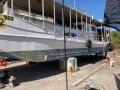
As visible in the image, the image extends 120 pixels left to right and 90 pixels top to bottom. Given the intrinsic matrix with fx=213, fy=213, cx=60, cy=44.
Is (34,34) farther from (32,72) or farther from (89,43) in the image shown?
(89,43)

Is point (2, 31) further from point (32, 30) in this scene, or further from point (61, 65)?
point (61, 65)

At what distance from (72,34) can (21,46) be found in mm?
6330

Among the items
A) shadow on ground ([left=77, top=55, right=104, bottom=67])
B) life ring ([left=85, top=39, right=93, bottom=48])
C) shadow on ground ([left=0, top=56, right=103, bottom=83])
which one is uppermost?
life ring ([left=85, top=39, right=93, bottom=48])

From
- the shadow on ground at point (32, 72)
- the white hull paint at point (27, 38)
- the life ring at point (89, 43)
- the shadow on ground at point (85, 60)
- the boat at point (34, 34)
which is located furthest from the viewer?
the shadow on ground at point (85, 60)

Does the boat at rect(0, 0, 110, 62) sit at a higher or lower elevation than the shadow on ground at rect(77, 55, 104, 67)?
higher

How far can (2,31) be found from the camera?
10047mm

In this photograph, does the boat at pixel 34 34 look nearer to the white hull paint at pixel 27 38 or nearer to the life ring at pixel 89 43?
the white hull paint at pixel 27 38

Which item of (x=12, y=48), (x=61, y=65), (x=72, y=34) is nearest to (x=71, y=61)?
(x=61, y=65)

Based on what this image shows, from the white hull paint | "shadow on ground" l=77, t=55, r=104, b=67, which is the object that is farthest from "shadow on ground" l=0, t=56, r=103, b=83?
"shadow on ground" l=77, t=55, r=104, b=67

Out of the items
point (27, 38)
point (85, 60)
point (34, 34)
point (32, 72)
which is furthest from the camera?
point (85, 60)

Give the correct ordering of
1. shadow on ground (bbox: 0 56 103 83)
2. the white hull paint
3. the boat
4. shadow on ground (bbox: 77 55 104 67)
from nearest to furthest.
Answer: the white hull paint → the boat → shadow on ground (bbox: 0 56 103 83) → shadow on ground (bbox: 77 55 104 67)

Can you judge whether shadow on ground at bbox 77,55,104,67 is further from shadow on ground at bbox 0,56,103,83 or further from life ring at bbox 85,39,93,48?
shadow on ground at bbox 0,56,103,83

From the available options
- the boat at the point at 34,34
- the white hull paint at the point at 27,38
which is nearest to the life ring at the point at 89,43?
the boat at the point at 34,34

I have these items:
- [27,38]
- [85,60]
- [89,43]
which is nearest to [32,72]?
[27,38]
